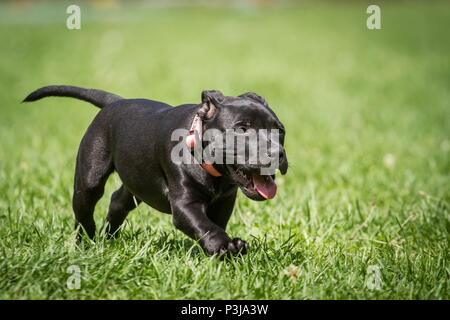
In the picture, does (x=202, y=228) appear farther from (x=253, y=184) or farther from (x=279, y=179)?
(x=279, y=179)

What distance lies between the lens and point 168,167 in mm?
2990

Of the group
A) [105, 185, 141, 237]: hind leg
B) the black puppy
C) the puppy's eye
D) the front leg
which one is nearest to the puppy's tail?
the black puppy

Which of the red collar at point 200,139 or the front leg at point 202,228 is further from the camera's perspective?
the red collar at point 200,139

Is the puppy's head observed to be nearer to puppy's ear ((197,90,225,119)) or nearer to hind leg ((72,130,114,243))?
puppy's ear ((197,90,225,119))

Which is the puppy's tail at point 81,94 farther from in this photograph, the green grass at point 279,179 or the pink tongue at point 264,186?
the pink tongue at point 264,186

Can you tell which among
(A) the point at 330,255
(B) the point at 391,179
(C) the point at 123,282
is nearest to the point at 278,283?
(A) the point at 330,255

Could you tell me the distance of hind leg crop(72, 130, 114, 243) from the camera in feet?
11.2

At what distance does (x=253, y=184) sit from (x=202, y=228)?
0.36 metres

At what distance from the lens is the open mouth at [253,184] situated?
2.76 meters

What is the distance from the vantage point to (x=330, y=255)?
315 cm

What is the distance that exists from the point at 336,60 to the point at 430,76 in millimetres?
3131

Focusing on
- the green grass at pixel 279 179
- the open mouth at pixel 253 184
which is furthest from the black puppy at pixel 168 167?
the green grass at pixel 279 179

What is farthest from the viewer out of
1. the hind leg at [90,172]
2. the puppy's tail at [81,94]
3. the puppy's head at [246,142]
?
the puppy's tail at [81,94]

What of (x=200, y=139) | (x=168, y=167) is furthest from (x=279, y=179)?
(x=200, y=139)
